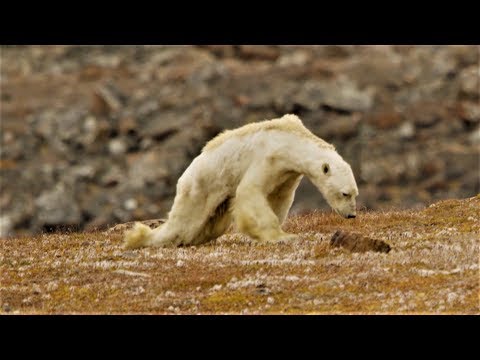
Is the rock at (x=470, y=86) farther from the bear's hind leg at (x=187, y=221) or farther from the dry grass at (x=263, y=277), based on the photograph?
the bear's hind leg at (x=187, y=221)

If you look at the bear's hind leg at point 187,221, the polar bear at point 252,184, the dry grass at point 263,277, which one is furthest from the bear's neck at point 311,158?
the bear's hind leg at point 187,221

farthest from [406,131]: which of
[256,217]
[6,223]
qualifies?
[256,217]

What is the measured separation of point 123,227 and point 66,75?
479 ft

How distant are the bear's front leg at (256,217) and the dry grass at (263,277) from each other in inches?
Answer: 19.6

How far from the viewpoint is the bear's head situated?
28.6 m

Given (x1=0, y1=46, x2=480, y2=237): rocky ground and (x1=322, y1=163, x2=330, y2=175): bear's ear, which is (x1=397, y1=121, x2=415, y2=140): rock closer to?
(x1=0, y1=46, x2=480, y2=237): rocky ground

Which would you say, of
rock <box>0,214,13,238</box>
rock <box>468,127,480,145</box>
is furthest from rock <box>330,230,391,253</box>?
rock <box>468,127,480,145</box>

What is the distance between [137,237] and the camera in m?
30.1

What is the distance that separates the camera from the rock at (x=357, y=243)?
25.7 m

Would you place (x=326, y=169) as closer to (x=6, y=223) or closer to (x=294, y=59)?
(x=6, y=223)

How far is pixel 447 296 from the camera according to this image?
2097 cm

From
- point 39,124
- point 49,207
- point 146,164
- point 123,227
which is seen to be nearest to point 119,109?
point 39,124

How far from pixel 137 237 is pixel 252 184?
3.87 m

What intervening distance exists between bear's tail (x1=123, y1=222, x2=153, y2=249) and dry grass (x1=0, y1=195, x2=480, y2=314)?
0.52 metres
